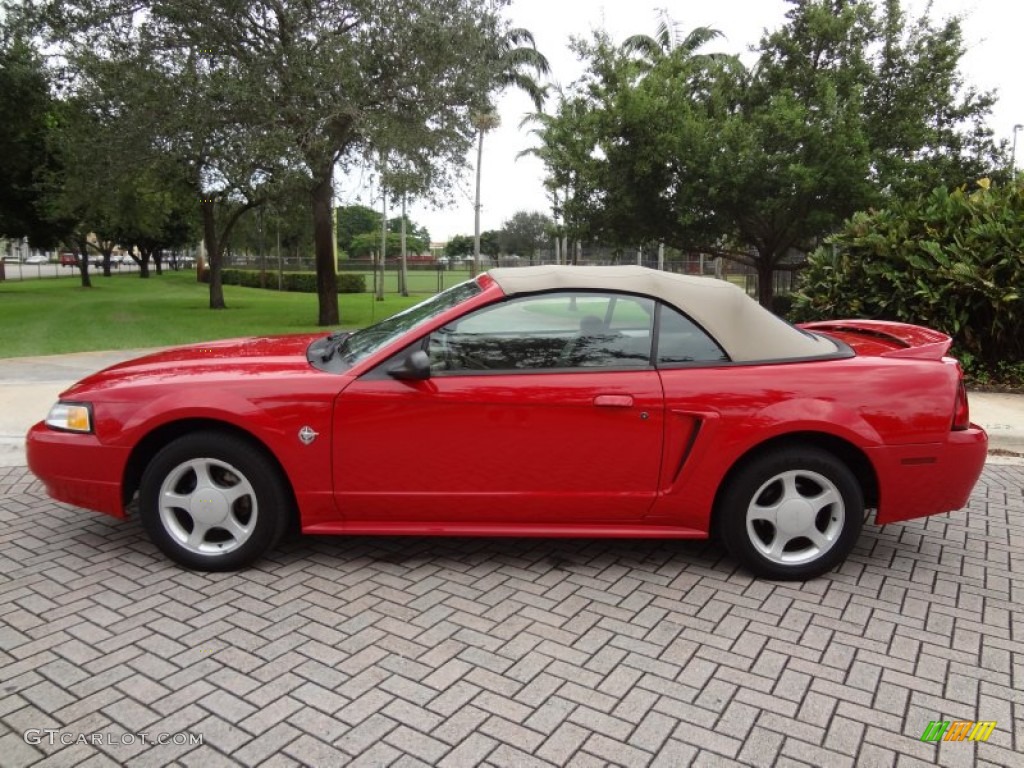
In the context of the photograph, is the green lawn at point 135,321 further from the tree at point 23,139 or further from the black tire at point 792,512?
the black tire at point 792,512

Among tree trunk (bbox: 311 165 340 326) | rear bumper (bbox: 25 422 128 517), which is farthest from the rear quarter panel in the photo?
tree trunk (bbox: 311 165 340 326)

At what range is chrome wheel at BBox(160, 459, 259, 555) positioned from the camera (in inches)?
150

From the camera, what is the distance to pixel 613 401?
146 inches

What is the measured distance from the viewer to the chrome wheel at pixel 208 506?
12.5 ft

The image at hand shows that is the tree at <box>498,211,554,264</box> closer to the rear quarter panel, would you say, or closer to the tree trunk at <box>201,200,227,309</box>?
the tree trunk at <box>201,200,227,309</box>

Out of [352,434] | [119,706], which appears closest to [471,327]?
[352,434]

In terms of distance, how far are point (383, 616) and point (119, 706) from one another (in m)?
1.10

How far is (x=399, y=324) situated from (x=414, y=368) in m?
0.65

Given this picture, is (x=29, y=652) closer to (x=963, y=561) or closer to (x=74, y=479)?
(x=74, y=479)

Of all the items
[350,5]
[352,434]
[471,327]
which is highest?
[350,5]

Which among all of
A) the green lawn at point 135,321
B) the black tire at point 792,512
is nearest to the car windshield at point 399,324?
the black tire at point 792,512

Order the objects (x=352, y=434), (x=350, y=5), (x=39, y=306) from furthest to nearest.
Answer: (x=39, y=306)
(x=350, y=5)
(x=352, y=434)

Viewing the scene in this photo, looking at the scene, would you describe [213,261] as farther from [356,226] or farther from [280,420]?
[356,226]

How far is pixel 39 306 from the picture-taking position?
2291 cm
